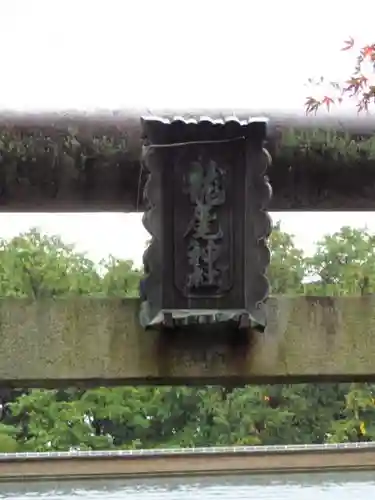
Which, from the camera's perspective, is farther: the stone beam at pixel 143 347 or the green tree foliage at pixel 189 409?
the green tree foliage at pixel 189 409

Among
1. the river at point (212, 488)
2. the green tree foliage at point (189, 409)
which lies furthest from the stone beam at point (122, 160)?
the green tree foliage at point (189, 409)

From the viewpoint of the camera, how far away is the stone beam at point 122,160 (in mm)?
1121

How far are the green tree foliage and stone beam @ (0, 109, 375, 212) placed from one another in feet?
13.7

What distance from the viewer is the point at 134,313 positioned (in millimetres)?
1118

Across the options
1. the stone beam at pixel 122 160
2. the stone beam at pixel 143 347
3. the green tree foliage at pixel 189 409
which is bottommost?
the green tree foliage at pixel 189 409

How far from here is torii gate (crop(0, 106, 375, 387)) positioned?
111cm

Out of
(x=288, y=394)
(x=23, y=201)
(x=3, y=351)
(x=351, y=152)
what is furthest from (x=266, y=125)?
(x=288, y=394)

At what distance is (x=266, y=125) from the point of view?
107 centimetres

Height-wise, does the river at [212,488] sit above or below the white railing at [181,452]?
below

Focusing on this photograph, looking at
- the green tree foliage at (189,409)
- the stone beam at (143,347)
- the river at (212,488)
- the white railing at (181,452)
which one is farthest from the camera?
the green tree foliage at (189,409)

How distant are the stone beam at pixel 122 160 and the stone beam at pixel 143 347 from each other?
0.51ft

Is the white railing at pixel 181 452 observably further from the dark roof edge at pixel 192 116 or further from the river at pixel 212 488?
the dark roof edge at pixel 192 116

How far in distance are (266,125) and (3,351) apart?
1.61 ft

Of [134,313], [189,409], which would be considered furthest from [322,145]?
[189,409]
